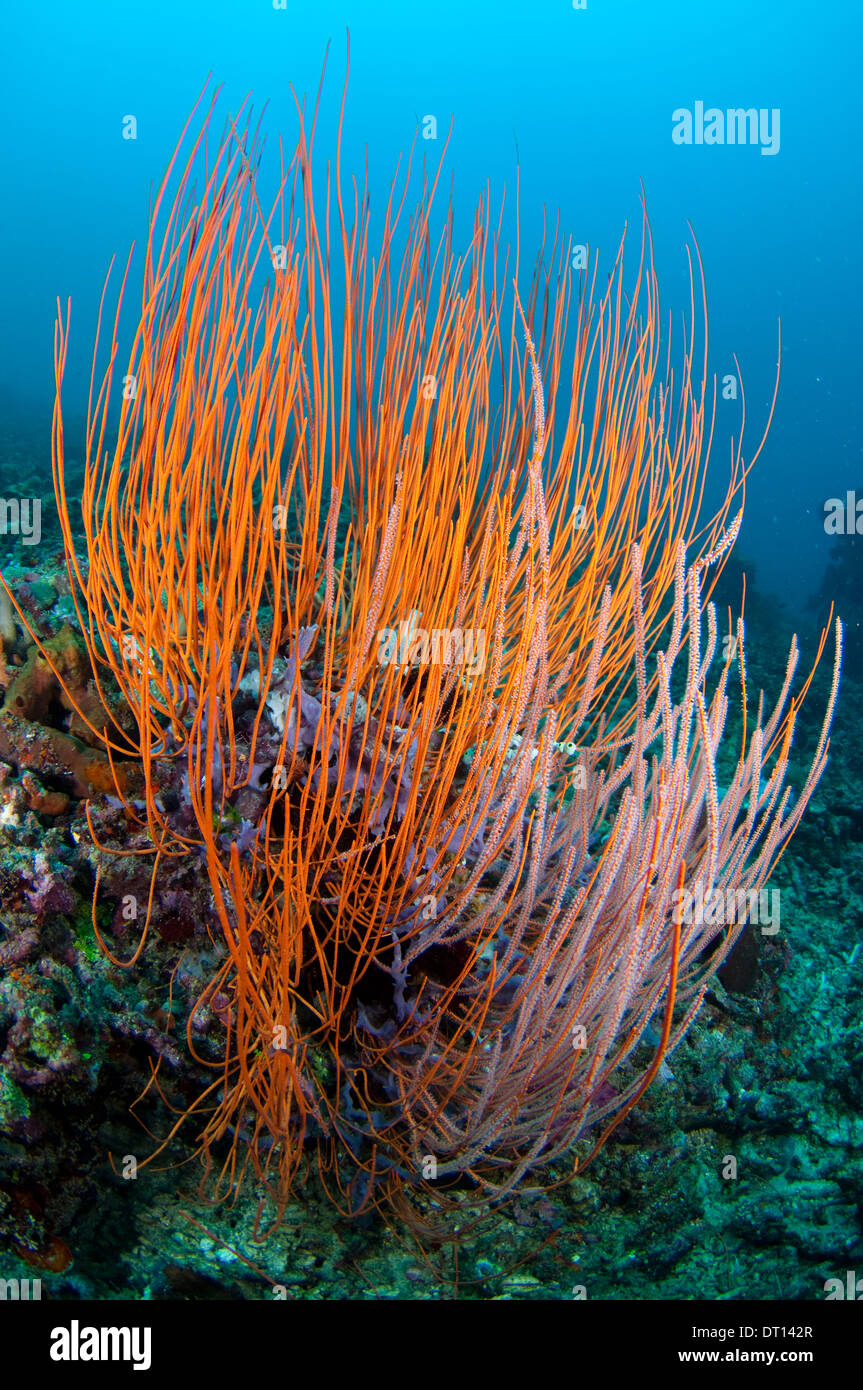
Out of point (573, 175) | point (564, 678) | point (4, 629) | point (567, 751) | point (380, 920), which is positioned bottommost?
point (380, 920)

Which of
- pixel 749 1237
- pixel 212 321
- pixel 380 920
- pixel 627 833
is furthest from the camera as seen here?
pixel 749 1237

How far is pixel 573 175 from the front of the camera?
179 feet

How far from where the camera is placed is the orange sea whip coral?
1.58 meters

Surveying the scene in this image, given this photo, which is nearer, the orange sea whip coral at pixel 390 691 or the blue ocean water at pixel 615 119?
the orange sea whip coral at pixel 390 691

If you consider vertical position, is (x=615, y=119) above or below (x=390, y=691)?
above

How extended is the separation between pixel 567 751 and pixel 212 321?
1.67m

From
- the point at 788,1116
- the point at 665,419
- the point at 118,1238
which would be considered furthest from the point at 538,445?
the point at 788,1116

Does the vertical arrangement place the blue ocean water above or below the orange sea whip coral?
above

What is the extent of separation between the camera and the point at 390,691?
5.72 feet

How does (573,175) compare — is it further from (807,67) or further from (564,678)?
(564,678)

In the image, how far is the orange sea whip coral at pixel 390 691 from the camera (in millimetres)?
1583

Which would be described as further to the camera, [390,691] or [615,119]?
[615,119]

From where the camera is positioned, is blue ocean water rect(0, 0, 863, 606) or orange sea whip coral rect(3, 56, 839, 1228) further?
blue ocean water rect(0, 0, 863, 606)

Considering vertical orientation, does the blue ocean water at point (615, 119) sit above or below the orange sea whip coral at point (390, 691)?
above
